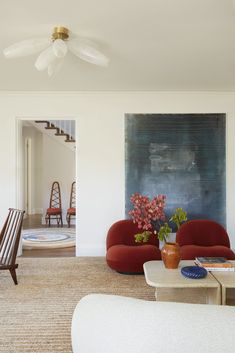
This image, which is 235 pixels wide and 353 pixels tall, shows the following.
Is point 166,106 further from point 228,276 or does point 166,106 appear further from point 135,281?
point 228,276

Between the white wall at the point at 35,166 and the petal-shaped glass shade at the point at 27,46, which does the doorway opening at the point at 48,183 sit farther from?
the petal-shaped glass shade at the point at 27,46

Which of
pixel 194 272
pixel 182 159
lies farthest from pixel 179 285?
pixel 182 159

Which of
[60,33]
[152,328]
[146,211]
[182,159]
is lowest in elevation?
[152,328]

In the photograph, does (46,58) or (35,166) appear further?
(35,166)

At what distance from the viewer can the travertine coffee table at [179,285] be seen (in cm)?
242

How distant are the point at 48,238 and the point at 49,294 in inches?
119

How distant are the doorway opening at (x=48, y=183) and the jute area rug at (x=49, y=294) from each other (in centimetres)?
83

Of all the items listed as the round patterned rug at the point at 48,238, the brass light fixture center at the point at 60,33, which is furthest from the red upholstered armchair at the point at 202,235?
the brass light fixture center at the point at 60,33

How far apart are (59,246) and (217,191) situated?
2.96 meters

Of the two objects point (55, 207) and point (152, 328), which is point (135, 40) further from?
point (55, 207)

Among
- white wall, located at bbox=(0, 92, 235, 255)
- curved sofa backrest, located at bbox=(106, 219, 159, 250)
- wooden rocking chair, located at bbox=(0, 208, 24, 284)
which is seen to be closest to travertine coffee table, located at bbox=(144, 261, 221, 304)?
curved sofa backrest, located at bbox=(106, 219, 159, 250)

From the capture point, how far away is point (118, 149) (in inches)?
196

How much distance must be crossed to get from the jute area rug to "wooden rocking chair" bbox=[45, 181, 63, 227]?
302cm

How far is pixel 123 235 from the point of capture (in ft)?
14.6
